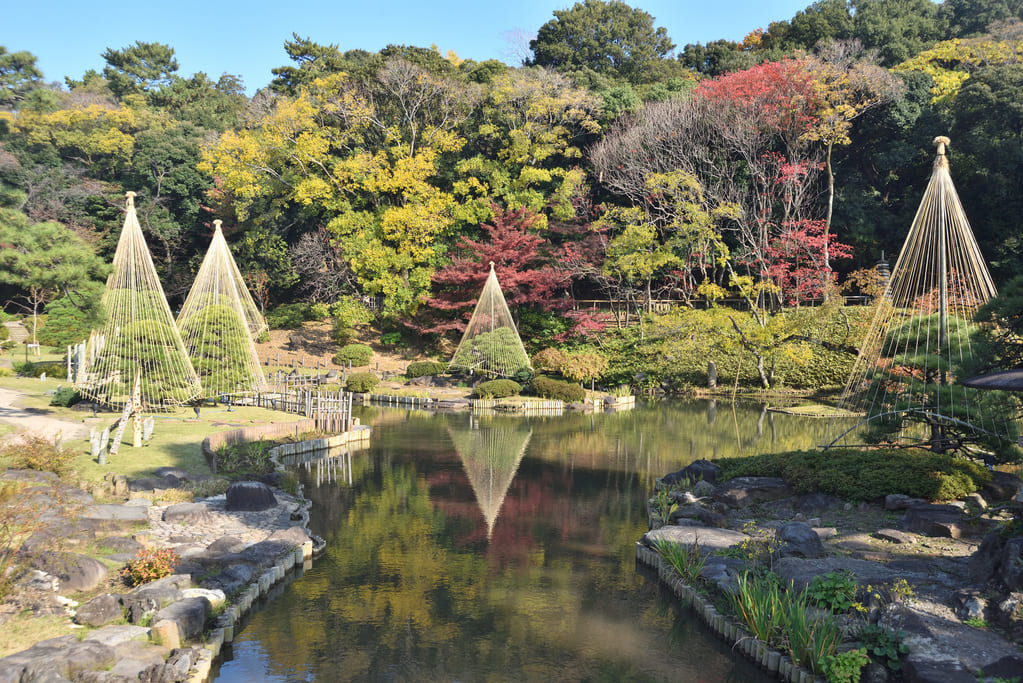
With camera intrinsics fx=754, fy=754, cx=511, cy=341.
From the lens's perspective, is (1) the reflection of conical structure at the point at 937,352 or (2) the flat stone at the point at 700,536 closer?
(2) the flat stone at the point at 700,536

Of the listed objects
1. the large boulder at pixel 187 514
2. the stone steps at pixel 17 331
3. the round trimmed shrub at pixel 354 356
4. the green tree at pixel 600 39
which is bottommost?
the large boulder at pixel 187 514

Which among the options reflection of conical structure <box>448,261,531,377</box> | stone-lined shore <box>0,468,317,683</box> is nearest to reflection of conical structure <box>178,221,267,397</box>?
stone-lined shore <box>0,468,317,683</box>

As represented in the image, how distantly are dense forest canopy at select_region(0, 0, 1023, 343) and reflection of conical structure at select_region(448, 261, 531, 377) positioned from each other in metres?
4.89

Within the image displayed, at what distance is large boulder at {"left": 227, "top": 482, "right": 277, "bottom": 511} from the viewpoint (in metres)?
12.8

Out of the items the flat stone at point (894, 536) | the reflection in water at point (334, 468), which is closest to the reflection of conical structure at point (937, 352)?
the flat stone at point (894, 536)

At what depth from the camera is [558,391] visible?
Result: 2916 cm

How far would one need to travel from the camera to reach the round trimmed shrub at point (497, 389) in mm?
28891

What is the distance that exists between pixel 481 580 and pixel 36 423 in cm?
1328

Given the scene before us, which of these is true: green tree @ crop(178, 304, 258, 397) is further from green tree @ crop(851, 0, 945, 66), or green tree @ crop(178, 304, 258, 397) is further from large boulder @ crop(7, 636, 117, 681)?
green tree @ crop(851, 0, 945, 66)

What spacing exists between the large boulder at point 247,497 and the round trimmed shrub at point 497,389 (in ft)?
52.8

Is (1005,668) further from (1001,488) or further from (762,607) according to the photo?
(1001,488)

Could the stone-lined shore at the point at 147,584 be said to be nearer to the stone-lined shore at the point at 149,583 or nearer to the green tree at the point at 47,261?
the stone-lined shore at the point at 149,583

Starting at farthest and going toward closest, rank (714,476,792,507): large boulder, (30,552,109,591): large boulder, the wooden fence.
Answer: the wooden fence, (714,476,792,507): large boulder, (30,552,109,591): large boulder

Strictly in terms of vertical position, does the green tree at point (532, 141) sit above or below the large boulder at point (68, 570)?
above
